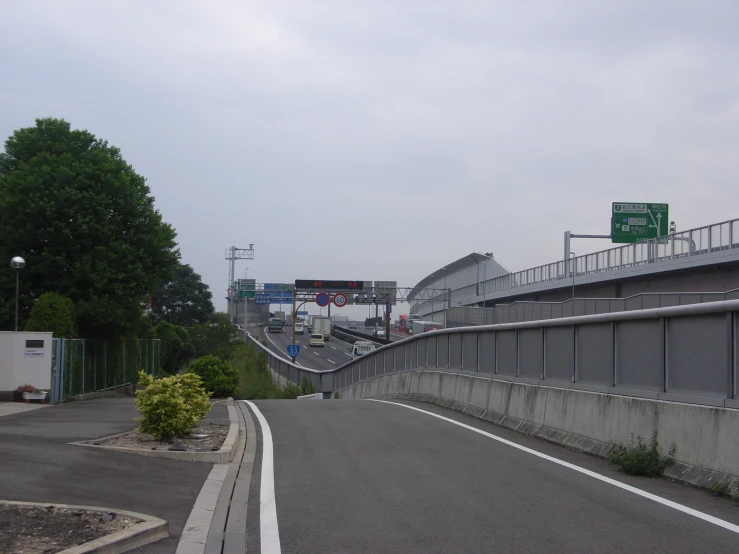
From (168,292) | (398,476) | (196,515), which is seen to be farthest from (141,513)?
(168,292)

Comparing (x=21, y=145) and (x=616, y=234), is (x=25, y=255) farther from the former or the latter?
(x=616, y=234)

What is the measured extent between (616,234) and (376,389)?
1614 centimetres

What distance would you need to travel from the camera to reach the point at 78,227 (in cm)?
2678

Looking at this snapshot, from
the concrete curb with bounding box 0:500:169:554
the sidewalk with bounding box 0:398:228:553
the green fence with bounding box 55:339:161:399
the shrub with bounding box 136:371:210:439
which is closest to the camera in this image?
the concrete curb with bounding box 0:500:169:554

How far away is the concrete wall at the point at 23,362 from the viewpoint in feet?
69.8

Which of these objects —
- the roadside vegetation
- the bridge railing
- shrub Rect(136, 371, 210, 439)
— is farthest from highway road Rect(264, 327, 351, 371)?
shrub Rect(136, 371, 210, 439)

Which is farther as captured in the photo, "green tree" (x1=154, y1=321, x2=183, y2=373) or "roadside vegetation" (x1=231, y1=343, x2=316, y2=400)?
"green tree" (x1=154, y1=321, x2=183, y2=373)

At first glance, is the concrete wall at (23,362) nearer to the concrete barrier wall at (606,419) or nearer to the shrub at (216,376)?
the shrub at (216,376)

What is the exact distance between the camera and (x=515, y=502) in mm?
8305

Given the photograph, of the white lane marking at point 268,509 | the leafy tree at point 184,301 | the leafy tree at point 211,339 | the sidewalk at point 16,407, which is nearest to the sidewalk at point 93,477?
the white lane marking at point 268,509

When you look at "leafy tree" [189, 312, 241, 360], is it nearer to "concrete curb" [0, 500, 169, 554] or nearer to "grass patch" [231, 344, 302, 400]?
"grass patch" [231, 344, 302, 400]

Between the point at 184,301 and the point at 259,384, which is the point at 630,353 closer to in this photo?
the point at 259,384

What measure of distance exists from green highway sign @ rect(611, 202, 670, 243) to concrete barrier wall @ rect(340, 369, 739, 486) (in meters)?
23.1

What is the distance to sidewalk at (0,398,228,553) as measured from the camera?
7879mm
